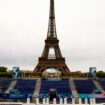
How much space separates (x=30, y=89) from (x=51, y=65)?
62.2ft

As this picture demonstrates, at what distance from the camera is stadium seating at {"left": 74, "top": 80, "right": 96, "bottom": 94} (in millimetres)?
95188

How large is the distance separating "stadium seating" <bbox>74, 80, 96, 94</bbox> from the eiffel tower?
22.7ft

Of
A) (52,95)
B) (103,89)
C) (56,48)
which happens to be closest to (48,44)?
(56,48)

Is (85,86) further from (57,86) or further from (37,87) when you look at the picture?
(37,87)

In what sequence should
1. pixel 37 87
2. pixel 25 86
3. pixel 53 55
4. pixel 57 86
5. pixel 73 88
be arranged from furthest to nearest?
pixel 53 55 < pixel 25 86 < pixel 57 86 < pixel 37 87 < pixel 73 88

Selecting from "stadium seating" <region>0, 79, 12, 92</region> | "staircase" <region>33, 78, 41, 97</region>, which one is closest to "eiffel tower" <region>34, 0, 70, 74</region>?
"staircase" <region>33, 78, 41, 97</region>

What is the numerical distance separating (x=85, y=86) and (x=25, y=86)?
1630 centimetres

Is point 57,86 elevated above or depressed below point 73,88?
above

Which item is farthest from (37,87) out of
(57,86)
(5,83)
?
(5,83)

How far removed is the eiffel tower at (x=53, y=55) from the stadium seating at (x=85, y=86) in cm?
692

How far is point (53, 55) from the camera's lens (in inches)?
4557

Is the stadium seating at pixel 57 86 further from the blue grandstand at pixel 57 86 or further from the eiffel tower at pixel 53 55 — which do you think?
the eiffel tower at pixel 53 55

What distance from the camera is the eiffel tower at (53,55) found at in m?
114

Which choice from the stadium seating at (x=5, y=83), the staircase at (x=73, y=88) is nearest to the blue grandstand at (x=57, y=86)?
the staircase at (x=73, y=88)
